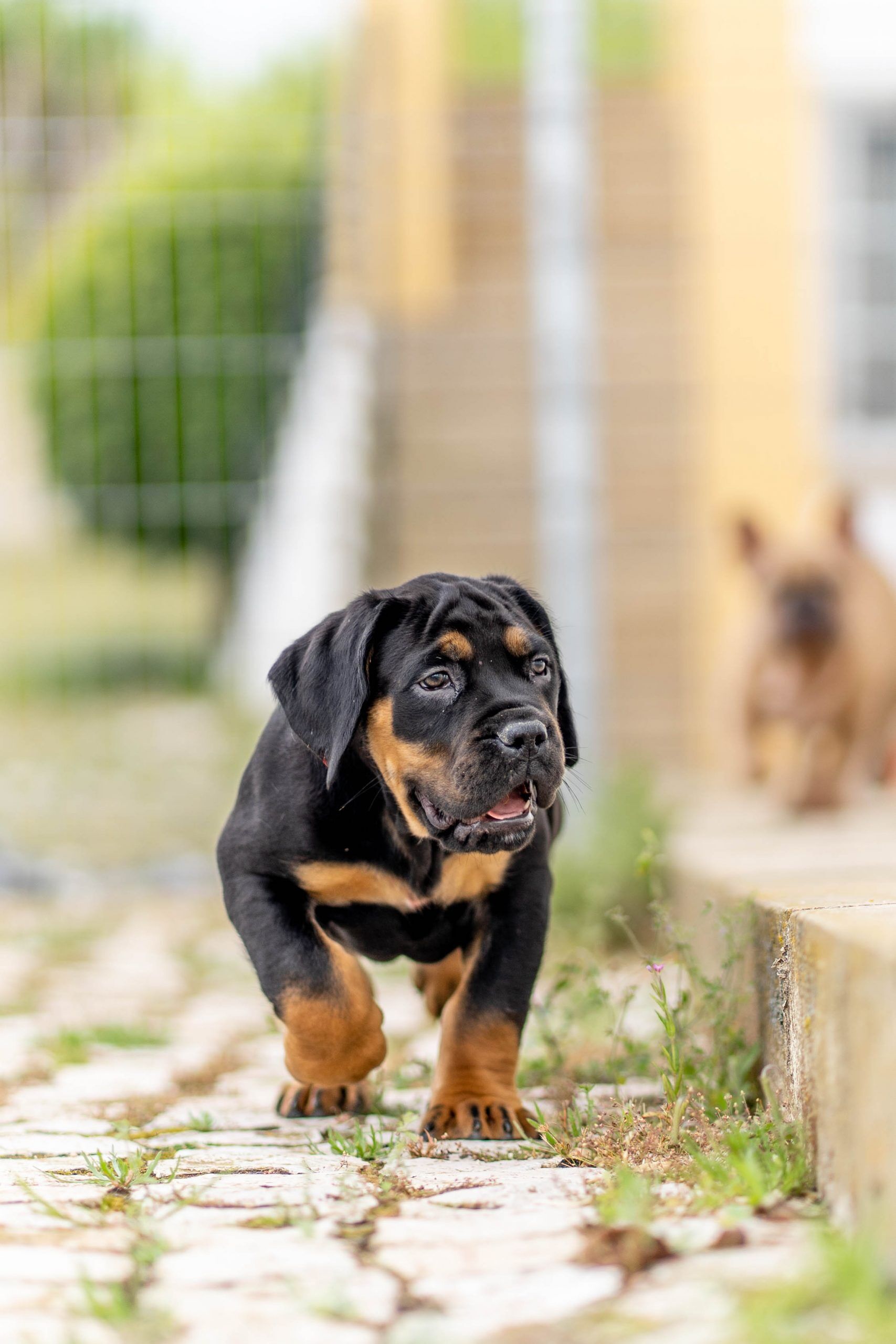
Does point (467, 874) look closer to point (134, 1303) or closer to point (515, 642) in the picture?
point (515, 642)

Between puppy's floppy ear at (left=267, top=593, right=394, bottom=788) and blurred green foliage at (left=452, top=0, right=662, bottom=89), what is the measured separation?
7678 mm

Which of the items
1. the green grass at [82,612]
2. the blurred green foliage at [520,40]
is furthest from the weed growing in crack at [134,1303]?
the blurred green foliage at [520,40]

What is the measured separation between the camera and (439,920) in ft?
10.8

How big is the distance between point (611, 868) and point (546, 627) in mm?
2383

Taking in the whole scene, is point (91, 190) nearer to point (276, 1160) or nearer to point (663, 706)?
point (663, 706)

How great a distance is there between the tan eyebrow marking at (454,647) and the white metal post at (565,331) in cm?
400

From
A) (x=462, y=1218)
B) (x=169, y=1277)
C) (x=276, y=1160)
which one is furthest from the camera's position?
(x=276, y=1160)

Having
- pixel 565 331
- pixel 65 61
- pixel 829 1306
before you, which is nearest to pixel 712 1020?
pixel 829 1306

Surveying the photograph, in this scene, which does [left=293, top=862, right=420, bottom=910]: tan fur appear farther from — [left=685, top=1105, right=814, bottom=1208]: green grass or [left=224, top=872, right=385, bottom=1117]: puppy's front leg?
[left=685, top=1105, right=814, bottom=1208]: green grass

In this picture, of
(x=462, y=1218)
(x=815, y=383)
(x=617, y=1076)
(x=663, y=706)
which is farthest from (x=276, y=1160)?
(x=815, y=383)

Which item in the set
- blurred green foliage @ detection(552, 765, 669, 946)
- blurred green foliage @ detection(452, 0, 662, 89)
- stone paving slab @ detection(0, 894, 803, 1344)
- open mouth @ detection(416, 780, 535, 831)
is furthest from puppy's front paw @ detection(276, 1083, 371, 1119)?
blurred green foliage @ detection(452, 0, 662, 89)

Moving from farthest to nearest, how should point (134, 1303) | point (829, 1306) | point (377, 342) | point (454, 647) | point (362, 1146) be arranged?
1. point (377, 342)
2. point (454, 647)
3. point (362, 1146)
4. point (134, 1303)
5. point (829, 1306)

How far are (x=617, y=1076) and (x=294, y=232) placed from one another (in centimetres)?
558

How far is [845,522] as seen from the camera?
695cm
